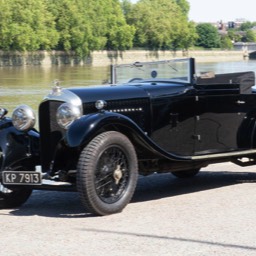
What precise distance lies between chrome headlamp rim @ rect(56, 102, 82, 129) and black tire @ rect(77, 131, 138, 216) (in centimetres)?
32

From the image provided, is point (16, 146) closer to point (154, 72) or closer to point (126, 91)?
point (126, 91)

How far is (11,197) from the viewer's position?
22.4 feet

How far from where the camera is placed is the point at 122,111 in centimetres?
674

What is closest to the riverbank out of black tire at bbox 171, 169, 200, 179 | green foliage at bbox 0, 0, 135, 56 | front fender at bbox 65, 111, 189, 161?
green foliage at bbox 0, 0, 135, 56

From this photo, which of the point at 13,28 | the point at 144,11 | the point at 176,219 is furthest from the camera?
the point at 144,11

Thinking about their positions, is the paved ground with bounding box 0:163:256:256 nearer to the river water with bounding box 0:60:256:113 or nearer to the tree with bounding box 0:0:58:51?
the river water with bounding box 0:60:256:113

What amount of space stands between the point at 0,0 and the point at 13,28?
4.24m

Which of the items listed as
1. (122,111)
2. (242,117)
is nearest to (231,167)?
(242,117)

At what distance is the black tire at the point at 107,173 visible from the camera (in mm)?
5977

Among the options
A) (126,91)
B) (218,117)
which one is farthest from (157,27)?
(126,91)

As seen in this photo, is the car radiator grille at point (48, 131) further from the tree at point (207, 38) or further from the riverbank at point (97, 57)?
the tree at point (207, 38)

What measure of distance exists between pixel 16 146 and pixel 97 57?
342 feet

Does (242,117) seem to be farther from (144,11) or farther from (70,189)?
(144,11)

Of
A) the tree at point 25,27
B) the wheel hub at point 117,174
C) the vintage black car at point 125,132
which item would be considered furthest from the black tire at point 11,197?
the tree at point 25,27
